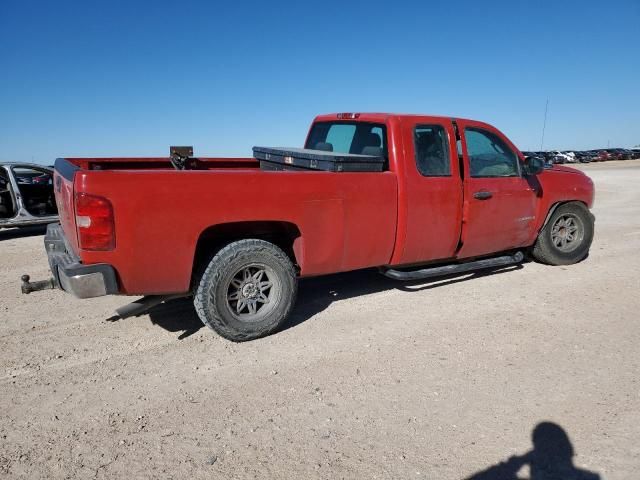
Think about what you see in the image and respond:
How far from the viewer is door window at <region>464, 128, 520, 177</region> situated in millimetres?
5062

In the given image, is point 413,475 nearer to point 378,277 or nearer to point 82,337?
point 82,337

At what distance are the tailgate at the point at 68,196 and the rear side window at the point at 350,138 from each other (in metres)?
2.71

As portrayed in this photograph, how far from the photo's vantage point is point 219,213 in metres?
3.61

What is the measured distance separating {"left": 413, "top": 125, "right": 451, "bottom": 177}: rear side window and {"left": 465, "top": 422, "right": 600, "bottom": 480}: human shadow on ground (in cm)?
261

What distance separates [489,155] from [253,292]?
10.1 ft

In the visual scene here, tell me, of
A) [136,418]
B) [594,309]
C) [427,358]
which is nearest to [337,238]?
[427,358]

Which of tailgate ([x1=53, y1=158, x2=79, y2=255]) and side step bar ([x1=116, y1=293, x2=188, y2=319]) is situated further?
side step bar ([x1=116, y1=293, x2=188, y2=319])

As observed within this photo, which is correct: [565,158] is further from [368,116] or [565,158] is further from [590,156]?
[368,116]

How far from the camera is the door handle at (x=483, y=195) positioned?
4941 millimetres

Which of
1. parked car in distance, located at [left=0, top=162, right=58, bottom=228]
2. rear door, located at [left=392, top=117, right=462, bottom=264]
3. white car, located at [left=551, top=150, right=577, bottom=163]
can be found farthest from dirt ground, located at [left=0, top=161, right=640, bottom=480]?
white car, located at [left=551, top=150, right=577, bottom=163]

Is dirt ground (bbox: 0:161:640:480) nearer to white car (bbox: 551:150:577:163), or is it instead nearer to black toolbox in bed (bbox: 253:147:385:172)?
black toolbox in bed (bbox: 253:147:385:172)

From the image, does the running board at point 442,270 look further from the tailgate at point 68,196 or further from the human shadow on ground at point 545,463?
the tailgate at point 68,196

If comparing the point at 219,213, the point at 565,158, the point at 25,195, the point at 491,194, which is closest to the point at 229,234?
the point at 219,213

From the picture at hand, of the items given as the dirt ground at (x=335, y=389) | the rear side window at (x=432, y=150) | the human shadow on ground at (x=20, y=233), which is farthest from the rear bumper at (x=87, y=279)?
the human shadow on ground at (x=20, y=233)
